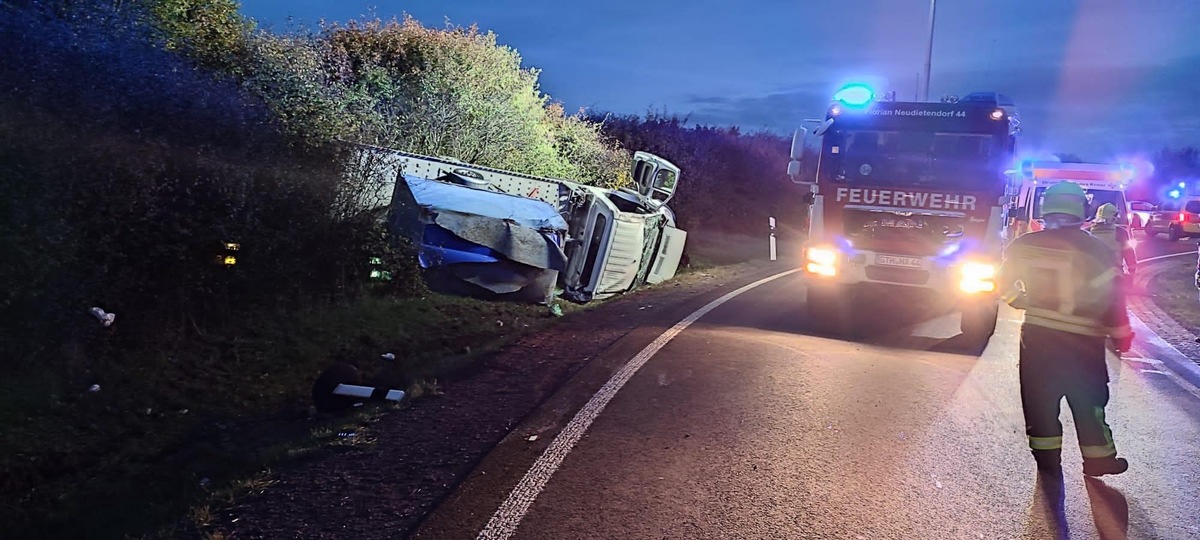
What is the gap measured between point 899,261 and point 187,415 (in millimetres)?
7136

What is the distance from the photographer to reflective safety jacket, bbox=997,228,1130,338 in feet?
15.7

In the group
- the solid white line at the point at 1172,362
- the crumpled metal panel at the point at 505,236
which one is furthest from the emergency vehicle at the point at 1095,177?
the crumpled metal panel at the point at 505,236

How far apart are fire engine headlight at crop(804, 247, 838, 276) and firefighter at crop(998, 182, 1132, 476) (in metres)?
4.78

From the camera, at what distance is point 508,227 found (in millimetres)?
10195

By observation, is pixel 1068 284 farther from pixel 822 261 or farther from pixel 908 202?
pixel 822 261

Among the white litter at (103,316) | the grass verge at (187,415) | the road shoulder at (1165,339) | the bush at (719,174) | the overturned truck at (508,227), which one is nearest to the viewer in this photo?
the grass verge at (187,415)

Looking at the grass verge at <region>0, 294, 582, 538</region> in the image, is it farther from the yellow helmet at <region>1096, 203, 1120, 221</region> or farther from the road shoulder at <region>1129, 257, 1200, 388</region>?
the road shoulder at <region>1129, 257, 1200, 388</region>

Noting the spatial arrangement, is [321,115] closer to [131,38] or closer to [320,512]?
[131,38]

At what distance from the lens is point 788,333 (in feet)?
30.8

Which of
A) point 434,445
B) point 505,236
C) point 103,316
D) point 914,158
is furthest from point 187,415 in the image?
point 914,158

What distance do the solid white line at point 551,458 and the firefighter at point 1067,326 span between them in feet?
8.78

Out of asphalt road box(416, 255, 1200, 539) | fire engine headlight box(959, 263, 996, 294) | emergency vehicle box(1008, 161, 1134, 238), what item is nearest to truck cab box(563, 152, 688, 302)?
asphalt road box(416, 255, 1200, 539)

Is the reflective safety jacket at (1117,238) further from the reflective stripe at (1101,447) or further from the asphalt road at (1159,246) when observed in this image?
the asphalt road at (1159,246)

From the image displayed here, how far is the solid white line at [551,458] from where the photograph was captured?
401 cm
